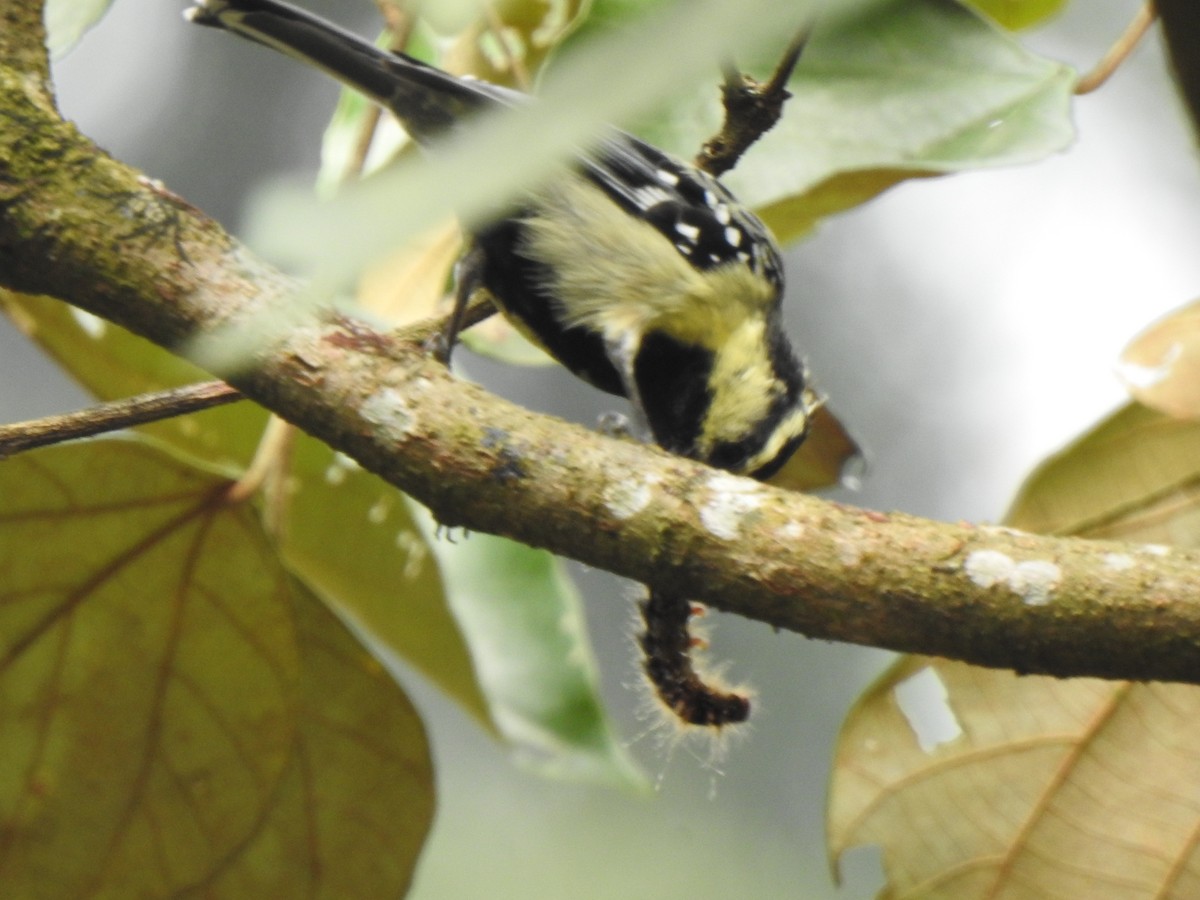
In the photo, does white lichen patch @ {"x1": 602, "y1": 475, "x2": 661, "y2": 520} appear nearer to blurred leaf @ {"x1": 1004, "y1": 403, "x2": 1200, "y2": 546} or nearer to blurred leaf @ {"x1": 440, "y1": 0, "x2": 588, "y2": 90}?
blurred leaf @ {"x1": 1004, "y1": 403, "x2": 1200, "y2": 546}

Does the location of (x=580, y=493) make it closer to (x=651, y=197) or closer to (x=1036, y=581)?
(x=1036, y=581)

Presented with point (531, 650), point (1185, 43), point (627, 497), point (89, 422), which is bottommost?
point (531, 650)

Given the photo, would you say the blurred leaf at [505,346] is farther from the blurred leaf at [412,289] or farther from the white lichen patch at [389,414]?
the white lichen patch at [389,414]

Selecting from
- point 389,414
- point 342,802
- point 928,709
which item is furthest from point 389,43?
point 928,709

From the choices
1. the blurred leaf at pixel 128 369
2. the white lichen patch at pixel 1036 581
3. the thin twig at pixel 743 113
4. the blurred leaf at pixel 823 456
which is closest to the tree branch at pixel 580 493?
the white lichen patch at pixel 1036 581

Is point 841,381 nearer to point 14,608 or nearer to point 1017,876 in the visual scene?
point 1017,876

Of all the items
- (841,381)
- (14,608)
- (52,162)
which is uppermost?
(52,162)

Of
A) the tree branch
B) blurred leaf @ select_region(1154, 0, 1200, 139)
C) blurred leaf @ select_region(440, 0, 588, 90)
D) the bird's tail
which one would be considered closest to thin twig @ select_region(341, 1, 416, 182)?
the bird's tail

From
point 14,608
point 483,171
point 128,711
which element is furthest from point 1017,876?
point 483,171
